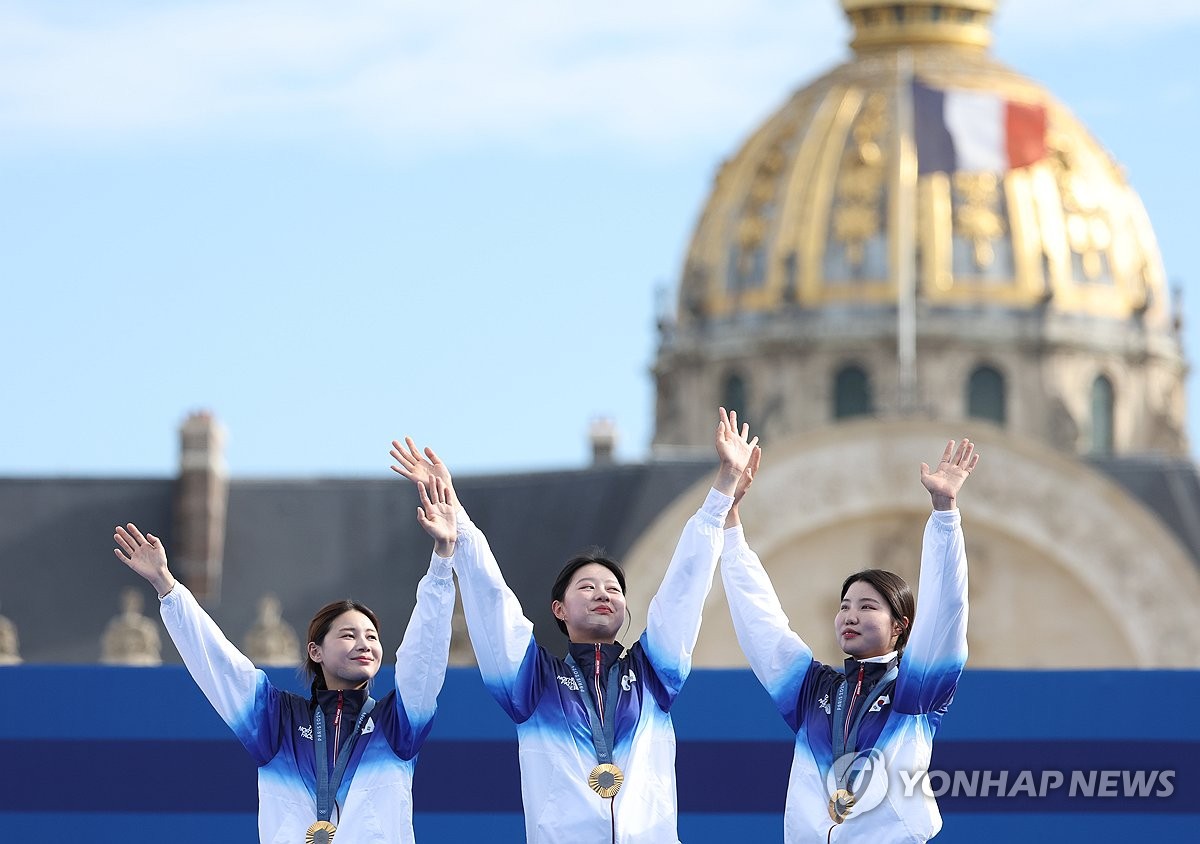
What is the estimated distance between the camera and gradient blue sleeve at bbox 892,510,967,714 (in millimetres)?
15758

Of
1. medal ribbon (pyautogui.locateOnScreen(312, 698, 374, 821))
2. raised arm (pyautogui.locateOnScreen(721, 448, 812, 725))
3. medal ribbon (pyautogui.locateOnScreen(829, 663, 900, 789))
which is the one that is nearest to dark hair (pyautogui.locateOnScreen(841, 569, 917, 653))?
medal ribbon (pyautogui.locateOnScreen(829, 663, 900, 789))

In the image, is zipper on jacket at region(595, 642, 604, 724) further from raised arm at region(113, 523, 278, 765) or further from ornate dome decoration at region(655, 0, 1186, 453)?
ornate dome decoration at region(655, 0, 1186, 453)

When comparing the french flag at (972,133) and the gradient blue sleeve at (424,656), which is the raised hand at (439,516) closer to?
the gradient blue sleeve at (424,656)

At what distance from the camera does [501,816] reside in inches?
746

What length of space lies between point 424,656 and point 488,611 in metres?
0.34

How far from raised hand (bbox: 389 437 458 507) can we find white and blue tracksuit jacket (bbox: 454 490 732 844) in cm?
19

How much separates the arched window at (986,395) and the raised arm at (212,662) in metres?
75.8

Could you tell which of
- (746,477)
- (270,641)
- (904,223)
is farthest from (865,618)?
(904,223)

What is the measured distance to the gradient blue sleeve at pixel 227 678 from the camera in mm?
16188

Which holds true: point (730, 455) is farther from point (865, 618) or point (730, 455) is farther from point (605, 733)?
point (605, 733)

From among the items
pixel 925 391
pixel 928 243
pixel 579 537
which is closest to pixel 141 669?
pixel 579 537

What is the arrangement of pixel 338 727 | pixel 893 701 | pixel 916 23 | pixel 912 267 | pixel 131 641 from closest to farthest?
pixel 893 701, pixel 338 727, pixel 131 641, pixel 912 267, pixel 916 23

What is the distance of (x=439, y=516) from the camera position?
1584 cm

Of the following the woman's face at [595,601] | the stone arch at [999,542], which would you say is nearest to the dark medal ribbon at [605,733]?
the woman's face at [595,601]
